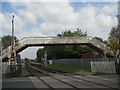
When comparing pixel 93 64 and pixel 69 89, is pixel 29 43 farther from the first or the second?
pixel 69 89

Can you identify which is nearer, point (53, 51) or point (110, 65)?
point (110, 65)

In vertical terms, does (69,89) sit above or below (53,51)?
below

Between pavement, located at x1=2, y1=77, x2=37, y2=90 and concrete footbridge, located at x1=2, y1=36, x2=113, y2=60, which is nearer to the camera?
pavement, located at x1=2, y1=77, x2=37, y2=90

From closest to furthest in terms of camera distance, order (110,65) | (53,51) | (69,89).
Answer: (69,89), (110,65), (53,51)

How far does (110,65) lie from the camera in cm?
2031

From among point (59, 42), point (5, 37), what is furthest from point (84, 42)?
point (5, 37)

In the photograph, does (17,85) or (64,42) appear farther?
(64,42)

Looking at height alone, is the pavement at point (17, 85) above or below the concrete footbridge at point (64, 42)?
below

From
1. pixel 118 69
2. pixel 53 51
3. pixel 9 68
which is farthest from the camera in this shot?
pixel 53 51

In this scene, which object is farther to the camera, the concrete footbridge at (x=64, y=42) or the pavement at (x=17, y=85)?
the concrete footbridge at (x=64, y=42)

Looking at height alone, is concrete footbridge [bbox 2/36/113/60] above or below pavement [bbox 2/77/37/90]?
above

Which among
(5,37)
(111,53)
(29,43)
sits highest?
(5,37)

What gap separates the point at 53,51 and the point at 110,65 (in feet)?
127

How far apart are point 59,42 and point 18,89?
19.0m
